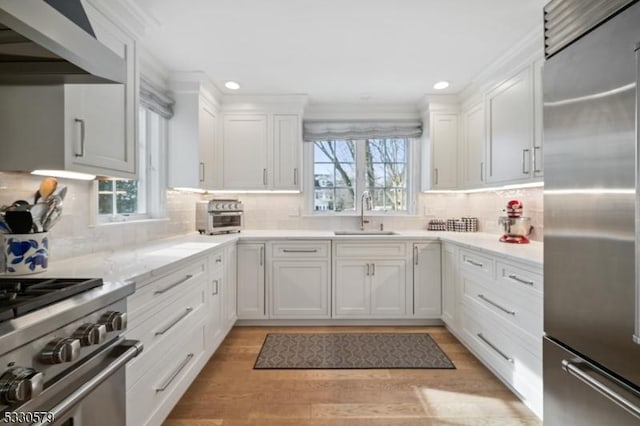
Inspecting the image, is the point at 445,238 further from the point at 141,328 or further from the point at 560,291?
the point at 141,328

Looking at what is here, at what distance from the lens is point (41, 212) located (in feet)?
5.03

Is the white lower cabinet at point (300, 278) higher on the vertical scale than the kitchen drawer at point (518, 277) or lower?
lower

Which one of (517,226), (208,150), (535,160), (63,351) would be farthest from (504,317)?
(208,150)

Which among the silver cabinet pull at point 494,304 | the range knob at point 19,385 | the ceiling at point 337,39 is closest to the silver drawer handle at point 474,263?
the silver cabinet pull at point 494,304

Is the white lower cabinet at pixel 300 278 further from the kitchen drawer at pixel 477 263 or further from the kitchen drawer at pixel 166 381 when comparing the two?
the kitchen drawer at pixel 477 263

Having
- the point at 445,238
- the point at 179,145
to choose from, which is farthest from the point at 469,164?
the point at 179,145

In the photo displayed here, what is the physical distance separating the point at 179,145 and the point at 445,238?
2.59 metres

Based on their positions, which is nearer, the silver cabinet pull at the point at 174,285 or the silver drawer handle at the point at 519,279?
the silver cabinet pull at the point at 174,285

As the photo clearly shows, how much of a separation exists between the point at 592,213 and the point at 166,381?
1.97 m

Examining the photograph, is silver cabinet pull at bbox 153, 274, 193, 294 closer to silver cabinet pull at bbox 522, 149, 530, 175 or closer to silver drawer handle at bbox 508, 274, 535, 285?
silver drawer handle at bbox 508, 274, 535, 285

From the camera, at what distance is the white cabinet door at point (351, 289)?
11.0ft

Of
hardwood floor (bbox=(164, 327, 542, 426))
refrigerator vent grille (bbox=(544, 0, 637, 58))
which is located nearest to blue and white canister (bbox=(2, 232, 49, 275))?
hardwood floor (bbox=(164, 327, 542, 426))

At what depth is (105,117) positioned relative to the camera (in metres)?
1.75

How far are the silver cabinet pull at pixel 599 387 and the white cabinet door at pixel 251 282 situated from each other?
2601mm
